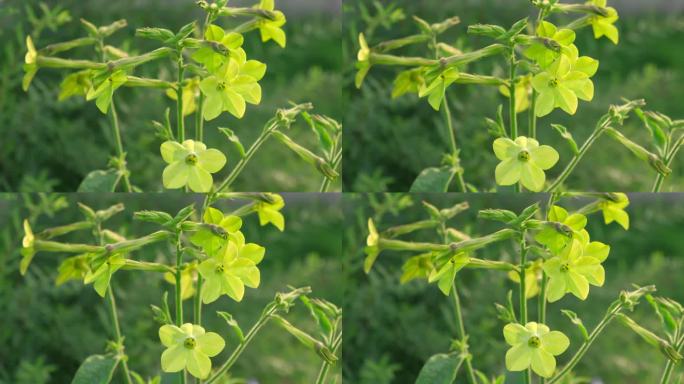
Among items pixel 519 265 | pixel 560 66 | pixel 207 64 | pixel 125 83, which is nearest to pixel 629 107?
Result: pixel 560 66

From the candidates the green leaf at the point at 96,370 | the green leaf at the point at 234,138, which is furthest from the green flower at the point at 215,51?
the green leaf at the point at 96,370

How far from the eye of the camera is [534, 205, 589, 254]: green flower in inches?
103

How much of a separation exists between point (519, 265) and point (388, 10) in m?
0.68

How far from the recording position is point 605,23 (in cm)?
270

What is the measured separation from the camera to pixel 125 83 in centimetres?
272

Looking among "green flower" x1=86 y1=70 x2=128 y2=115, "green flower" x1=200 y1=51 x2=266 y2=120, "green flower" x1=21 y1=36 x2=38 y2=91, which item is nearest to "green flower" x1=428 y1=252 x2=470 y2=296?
"green flower" x1=200 y1=51 x2=266 y2=120

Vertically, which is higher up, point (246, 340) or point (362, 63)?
point (362, 63)

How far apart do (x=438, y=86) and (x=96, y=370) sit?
3.44 ft

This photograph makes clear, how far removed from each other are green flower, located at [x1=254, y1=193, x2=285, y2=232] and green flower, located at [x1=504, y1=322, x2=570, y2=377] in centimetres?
59

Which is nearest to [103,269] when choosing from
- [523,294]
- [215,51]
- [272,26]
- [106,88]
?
[106,88]

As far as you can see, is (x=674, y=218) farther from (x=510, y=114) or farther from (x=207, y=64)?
(x=207, y=64)

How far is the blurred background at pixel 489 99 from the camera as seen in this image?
2.71 meters

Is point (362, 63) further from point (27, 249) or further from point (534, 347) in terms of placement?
point (27, 249)

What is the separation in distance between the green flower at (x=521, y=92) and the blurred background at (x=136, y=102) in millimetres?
397
